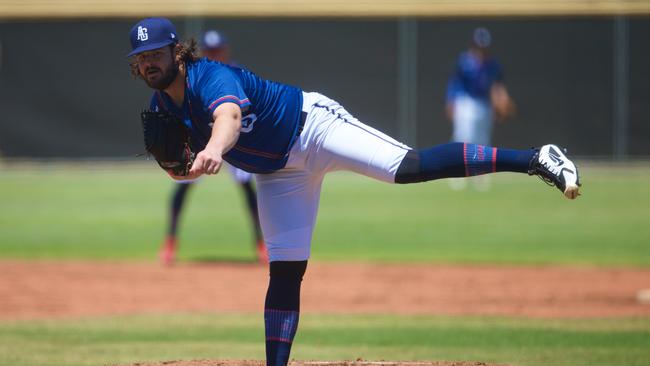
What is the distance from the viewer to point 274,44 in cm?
2188

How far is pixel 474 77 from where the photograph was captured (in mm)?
18062

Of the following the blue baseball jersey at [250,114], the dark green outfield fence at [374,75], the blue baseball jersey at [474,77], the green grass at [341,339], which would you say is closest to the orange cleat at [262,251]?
the green grass at [341,339]

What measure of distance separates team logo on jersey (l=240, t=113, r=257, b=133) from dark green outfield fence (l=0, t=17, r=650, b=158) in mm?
16289

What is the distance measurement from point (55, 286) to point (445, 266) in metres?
4.01

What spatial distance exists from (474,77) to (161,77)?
534 inches

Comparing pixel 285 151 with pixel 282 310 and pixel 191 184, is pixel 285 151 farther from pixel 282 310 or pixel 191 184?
pixel 191 184

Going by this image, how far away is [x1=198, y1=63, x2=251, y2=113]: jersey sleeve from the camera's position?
4.78m

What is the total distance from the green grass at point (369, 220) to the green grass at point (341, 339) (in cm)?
320

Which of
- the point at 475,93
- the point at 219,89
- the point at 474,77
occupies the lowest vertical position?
the point at 219,89

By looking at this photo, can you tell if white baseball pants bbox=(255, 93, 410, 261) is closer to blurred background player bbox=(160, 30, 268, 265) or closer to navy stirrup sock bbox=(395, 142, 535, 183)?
navy stirrup sock bbox=(395, 142, 535, 183)

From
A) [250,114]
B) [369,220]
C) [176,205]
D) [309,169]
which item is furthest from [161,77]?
[369,220]

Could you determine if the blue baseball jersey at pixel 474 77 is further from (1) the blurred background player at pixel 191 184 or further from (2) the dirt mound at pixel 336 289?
(1) the blurred background player at pixel 191 184

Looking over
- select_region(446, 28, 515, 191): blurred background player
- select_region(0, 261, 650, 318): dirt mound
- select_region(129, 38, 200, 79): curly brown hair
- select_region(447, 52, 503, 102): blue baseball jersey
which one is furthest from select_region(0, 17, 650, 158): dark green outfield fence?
select_region(129, 38, 200, 79): curly brown hair

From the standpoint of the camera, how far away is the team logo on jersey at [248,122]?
5109mm
